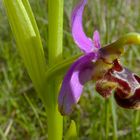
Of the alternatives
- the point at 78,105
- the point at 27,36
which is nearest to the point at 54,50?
the point at 27,36

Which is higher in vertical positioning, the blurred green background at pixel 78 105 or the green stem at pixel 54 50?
the green stem at pixel 54 50

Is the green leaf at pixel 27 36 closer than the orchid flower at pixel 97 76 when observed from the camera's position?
No

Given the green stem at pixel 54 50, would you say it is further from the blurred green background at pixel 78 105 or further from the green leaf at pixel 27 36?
the blurred green background at pixel 78 105

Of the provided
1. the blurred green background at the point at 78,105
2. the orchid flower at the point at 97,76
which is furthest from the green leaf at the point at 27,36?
the blurred green background at the point at 78,105

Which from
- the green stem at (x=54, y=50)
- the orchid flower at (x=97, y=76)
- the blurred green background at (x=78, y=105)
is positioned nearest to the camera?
the orchid flower at (x=97, y=76)

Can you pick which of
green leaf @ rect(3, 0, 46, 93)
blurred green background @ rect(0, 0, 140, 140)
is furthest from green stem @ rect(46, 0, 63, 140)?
blurred green background @ rect(0, 0, 140, 140)

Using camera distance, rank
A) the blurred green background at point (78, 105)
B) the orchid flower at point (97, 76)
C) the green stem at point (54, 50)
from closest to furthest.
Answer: the orchid flower at point (97, 76), the green stem at point (54, 50), the blurred green background at point (78, 105)

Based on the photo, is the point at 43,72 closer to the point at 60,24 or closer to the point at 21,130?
the point at 60,24
